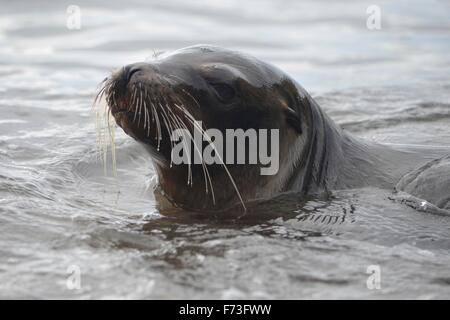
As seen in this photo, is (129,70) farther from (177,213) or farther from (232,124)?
(177,213)

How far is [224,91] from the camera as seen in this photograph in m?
5.20

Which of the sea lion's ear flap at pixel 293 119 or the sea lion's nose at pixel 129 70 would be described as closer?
the sea lion's nose at pixel 129 70

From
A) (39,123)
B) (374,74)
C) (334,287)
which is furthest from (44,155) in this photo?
(374,74)

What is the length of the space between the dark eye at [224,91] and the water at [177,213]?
0.73 m

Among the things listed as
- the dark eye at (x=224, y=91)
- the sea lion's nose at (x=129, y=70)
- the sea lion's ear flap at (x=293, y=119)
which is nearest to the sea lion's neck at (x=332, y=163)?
the sea lion's ear flap at (x=293, y=119)

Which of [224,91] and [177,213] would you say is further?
[177,213]

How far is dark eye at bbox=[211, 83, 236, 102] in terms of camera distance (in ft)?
17.0

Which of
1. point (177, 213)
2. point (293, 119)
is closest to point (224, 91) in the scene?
point (293, 119)

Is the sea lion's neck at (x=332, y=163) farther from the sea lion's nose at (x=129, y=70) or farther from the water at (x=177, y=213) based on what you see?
the sea lion's nose at (x=129, y=70)

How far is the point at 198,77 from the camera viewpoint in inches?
201

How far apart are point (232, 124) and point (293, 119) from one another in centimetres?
47

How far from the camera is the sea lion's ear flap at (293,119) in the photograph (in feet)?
18.0

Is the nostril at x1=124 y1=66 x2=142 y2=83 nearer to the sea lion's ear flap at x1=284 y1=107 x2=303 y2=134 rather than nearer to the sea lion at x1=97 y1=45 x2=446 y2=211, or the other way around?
the sea lion at x1=97 y1=45 x2=446 y2=211

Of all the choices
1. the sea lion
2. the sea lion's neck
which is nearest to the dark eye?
the sea lion
